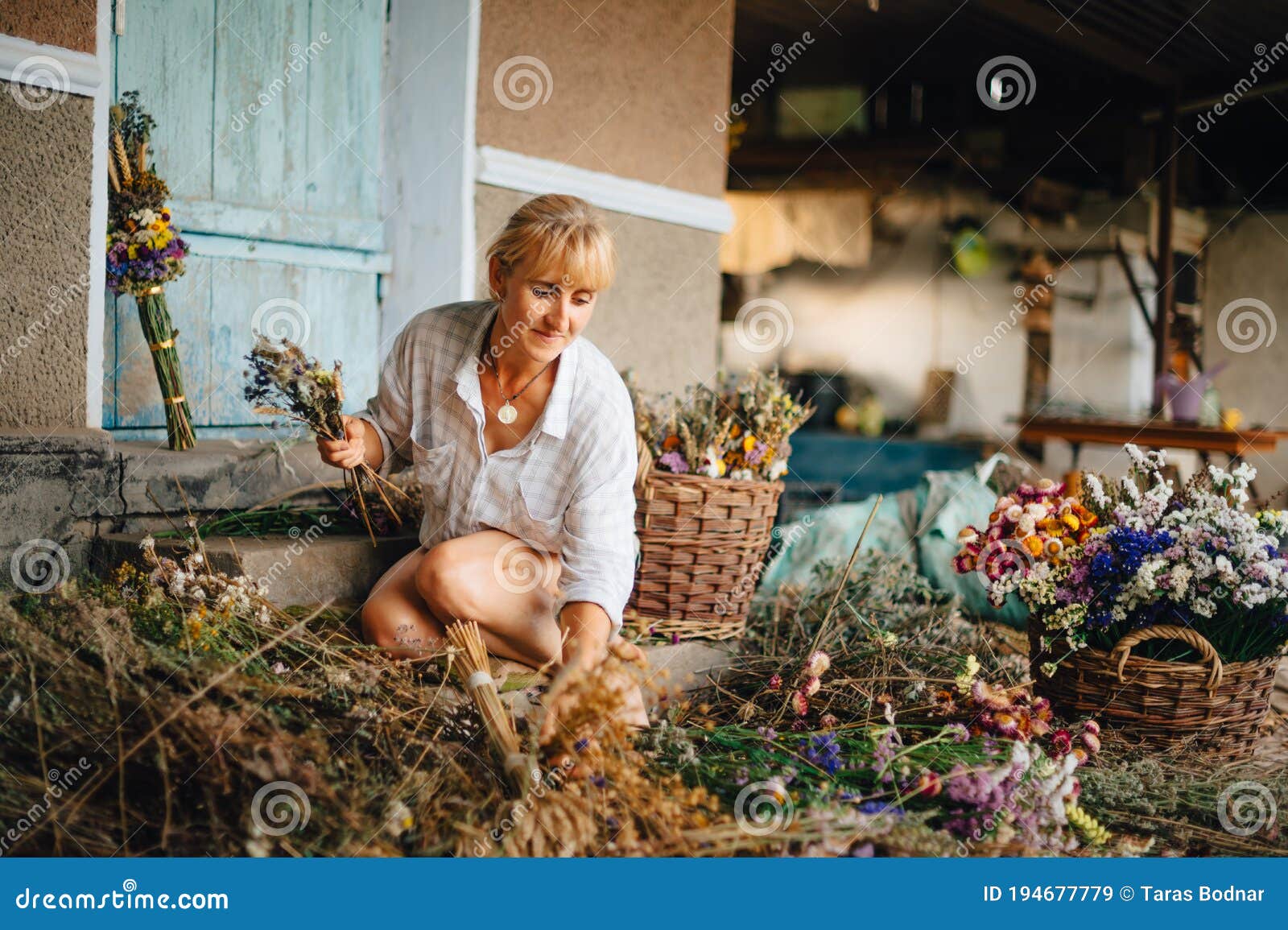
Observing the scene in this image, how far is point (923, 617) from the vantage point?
4.24 m

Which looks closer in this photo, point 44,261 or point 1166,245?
point 44,261

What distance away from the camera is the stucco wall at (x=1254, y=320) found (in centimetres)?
1152

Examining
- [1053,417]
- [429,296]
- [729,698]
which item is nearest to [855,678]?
[729,698]

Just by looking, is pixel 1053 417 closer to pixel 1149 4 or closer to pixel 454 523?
pixel 1149 4

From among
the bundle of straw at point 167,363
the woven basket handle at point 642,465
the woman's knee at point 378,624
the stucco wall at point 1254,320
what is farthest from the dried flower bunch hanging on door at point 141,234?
the stucco wall at point 1254,320

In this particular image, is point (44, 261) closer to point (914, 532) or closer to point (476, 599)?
point (476, 599)

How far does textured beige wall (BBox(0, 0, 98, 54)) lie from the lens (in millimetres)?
3164

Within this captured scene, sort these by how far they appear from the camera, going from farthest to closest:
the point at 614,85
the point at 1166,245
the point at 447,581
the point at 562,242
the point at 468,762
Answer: the point at 1166,245 → the point at 614,85 → the point at 447,581 → the point at 562,242 → the point at 468,762

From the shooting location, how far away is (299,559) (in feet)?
11.2

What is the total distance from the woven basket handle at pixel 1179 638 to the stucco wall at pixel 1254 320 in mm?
9290

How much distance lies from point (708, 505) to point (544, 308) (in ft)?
3.76

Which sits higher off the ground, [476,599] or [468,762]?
[476,599]

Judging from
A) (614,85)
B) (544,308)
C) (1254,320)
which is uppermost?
(614,85)

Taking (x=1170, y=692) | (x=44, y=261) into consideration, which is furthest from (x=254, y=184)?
(x=1170, y=692)
